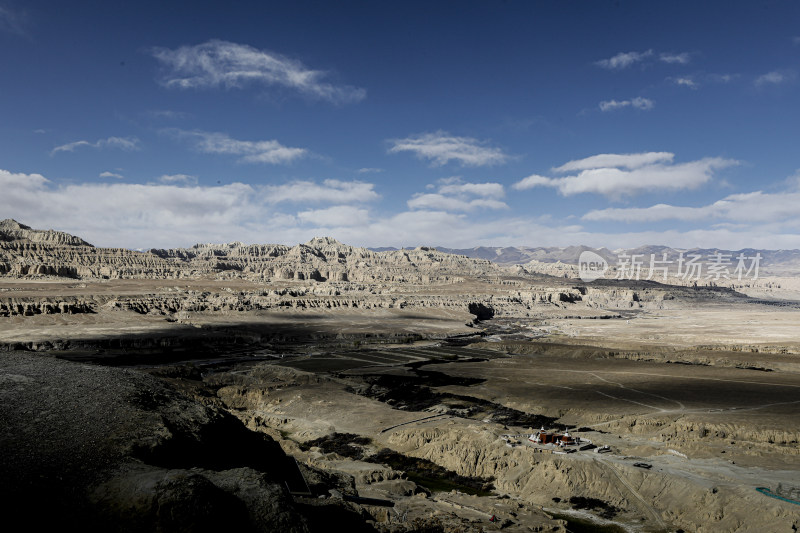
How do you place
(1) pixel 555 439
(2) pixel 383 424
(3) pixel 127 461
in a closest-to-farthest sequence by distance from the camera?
(3) pixel 127 461, (1) pixel 555 439, (2) pixel 383 424

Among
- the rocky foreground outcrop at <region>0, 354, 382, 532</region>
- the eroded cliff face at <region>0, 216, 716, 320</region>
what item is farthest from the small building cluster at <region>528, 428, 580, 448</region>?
the eroded cliff face at <region>0, 216, 716, 320</region>

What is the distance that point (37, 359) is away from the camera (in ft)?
59.4

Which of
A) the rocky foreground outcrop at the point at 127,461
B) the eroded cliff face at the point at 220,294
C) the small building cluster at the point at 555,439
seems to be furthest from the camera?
the eroded cliff face at the point at 220,294

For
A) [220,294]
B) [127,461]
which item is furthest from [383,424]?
[220,294]

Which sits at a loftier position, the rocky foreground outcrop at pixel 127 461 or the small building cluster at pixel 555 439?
the rocky foreground outcrop at pixel 127 461

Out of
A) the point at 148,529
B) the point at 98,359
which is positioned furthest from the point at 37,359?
the point at 98,359

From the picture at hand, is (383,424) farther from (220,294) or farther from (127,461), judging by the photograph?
(220,294)

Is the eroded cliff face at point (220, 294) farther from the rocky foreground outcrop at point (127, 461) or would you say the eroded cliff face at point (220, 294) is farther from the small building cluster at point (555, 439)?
the small building cluster at point (555, 439)

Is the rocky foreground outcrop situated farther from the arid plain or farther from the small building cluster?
the small building cluster

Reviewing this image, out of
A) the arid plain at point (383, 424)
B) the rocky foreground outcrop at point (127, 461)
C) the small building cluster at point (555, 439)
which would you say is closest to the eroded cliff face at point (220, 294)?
the arid plain at point (383, 424)

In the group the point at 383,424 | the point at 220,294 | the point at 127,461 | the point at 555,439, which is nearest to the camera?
the point at 127,461

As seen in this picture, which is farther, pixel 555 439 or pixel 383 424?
pixel 383 424

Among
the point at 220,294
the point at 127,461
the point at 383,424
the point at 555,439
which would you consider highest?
the point at 127,461

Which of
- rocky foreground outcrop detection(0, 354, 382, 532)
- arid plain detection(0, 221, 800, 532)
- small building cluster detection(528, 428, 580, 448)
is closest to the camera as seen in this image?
rocky foreground outcrop detection(0, 354, 382, 532)
